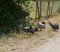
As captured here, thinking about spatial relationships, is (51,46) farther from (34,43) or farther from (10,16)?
(10,16)

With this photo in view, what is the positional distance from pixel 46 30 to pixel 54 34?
34.8 inches

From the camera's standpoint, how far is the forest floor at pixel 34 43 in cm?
1072

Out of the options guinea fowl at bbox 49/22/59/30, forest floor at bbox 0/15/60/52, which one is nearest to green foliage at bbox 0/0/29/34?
forest floor at bbox 0/15/60/52

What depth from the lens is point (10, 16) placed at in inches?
596

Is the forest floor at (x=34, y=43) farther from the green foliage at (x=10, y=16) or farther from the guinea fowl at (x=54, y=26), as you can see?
the green foliage at (x=10, y=16)

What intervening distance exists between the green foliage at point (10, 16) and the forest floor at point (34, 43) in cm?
139

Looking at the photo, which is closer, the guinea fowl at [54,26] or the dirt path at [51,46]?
the dirt path at [51,46]

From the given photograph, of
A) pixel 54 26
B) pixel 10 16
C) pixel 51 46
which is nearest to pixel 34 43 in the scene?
pixel 51 46

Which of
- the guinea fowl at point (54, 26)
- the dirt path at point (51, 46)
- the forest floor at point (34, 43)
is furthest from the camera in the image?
the guinea fowl at point (54, 26)

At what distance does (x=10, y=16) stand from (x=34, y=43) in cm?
374

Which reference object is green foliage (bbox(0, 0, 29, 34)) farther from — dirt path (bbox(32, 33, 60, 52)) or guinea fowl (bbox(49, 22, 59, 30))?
dirt path (bbox(32, 33, 60, 52))

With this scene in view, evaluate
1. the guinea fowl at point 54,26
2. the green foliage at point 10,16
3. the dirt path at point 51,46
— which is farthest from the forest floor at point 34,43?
the green foliage at point 10,16

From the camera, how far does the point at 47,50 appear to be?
1048 centimetres

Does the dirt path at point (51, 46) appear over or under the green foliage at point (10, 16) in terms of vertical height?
under
